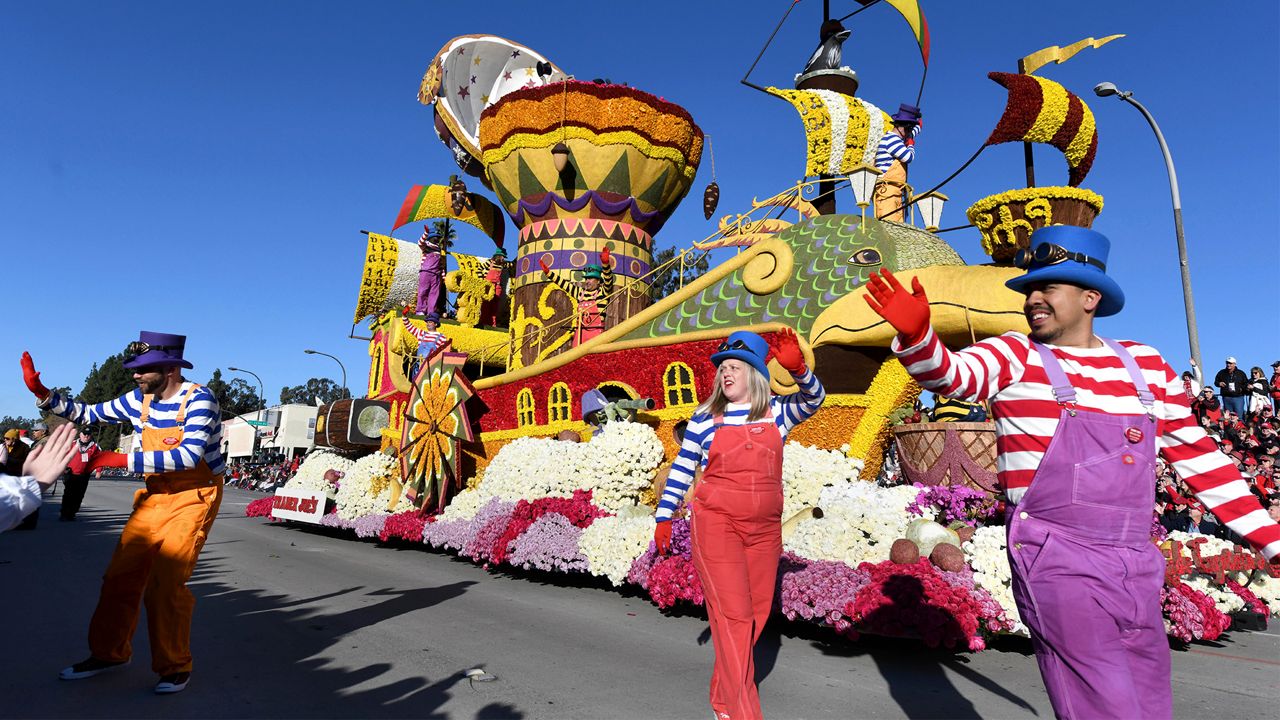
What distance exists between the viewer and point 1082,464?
2.20 m

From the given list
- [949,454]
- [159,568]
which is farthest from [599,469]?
[159,568]

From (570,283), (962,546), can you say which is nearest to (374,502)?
(570,283)

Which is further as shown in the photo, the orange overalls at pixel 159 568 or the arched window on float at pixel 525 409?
the arched window on float at pixel 525 409

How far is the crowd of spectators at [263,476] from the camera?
3344 cm

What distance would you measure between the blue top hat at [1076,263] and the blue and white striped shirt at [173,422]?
13.0 feet

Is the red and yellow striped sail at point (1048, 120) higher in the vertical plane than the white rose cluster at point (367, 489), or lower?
higher

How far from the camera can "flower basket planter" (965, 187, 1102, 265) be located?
6137 mm

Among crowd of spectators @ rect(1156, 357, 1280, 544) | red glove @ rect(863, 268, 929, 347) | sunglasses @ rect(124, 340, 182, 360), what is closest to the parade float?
red glove @ rect(863, 268, 929, 347)

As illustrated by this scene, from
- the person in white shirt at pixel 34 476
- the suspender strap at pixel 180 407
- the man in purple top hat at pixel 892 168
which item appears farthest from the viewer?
the man in purple top hat at pixel 892 168

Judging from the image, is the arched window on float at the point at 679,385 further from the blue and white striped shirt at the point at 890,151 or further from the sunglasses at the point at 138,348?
the sunglasses at the point at 138,348

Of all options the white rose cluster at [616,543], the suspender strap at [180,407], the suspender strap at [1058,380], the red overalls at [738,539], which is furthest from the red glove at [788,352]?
the white rose cluster at [616,543]

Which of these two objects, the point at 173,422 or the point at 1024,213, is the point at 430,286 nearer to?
the point at 173,422

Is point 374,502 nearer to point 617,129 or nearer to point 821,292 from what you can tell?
point 617,129

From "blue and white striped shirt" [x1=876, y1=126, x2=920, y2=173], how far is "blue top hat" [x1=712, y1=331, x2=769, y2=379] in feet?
23.0
